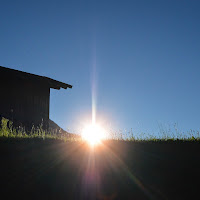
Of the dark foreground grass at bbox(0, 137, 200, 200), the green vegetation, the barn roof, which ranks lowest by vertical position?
the dark foreground grass at bbox(0, 137, 200, 200)

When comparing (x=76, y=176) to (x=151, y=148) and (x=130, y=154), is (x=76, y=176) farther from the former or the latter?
(x=151, y=148)

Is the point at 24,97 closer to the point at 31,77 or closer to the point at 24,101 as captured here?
the point at 24,101

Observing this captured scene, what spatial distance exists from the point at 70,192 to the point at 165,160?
8.66ft

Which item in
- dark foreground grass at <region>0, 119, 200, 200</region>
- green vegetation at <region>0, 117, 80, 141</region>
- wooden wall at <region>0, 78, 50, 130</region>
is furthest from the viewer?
wooden wall at <region>0, 78, 50, 130</region>

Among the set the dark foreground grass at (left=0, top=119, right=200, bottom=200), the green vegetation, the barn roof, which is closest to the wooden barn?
the barn roof

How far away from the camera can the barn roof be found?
1137cm

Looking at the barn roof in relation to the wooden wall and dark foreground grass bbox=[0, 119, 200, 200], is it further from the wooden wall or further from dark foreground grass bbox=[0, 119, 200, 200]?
dark foreground grass bbox=[0, 119, 200, 200]

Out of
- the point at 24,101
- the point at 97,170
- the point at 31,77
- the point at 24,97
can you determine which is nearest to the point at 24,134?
the point at 24,101

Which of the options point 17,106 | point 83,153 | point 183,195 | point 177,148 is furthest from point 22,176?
point 17,106

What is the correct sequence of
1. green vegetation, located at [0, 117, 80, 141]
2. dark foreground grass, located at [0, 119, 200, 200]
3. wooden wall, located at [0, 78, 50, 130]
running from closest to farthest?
dark foreground grass, located at [0, 119, 200, 200] → green vegetation, located at [0, 117, 80, 141] → wooden wall, located at [0, 78, 50, 130]

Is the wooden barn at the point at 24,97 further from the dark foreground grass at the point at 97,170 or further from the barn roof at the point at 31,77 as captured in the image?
the dark foreground grass at the point at 97,170

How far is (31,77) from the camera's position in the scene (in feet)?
39.6

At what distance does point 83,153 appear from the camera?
686 centimetres

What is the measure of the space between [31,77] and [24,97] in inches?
41.4
